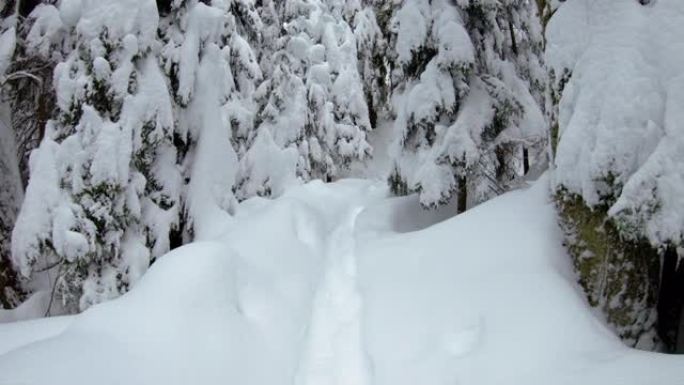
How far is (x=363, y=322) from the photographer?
21.2ft

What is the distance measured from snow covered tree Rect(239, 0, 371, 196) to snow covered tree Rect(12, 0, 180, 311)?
497cm

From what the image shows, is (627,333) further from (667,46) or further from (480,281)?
(667,46)

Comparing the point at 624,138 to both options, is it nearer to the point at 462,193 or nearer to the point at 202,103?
the point at 462,193

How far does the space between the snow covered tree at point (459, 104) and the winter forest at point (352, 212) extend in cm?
5

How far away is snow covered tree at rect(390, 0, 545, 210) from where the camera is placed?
9820 millimetres

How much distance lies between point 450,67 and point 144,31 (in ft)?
19.1

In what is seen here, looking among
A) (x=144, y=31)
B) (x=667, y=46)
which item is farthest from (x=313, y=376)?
(x=144, y=31)

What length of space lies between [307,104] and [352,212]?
6.10 metres

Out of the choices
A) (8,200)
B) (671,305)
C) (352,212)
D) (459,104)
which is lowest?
(352,212)

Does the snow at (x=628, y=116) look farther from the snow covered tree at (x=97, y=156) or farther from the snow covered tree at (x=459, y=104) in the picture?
the snow covered tree at (x=97, y=156)

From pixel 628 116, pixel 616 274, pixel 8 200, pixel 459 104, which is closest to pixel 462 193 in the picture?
pixel 459 104

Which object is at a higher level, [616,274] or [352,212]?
[616,274]

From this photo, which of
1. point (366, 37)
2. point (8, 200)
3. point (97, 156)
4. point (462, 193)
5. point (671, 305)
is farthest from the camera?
point (366, 37)

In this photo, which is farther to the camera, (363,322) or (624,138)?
(363,322)
